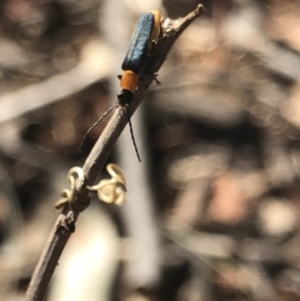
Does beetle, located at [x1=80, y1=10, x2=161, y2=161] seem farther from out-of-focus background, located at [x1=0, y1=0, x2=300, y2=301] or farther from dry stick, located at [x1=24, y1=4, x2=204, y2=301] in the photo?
out-of-focus background, located at [x1=0, y1=0, x2=300, y2=301]

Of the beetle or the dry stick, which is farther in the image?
the beetle

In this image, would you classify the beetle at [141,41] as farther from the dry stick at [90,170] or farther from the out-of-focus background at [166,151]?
the out-of-focus background at [166,151]

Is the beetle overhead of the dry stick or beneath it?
overhead

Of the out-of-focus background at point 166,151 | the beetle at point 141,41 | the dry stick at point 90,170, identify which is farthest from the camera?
the out-of-focus background at point 166,151

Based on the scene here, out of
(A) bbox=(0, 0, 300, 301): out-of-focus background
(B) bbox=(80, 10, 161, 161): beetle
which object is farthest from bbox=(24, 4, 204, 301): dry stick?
(A) bbox=(0, 0, 300, 301): out-of-focus background

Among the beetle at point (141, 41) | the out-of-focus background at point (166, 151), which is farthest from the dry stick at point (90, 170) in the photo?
the out-of-focus background at point (166, 151)

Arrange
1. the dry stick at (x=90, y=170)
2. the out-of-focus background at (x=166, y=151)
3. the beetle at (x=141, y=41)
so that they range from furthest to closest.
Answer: the out-of-focus background at (x=166, y=151), the beetle at (x=141, y=41), the dry stick at (x=90, y=170)

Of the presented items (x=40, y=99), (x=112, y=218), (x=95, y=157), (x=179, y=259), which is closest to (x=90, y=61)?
(x=40, y=99)
